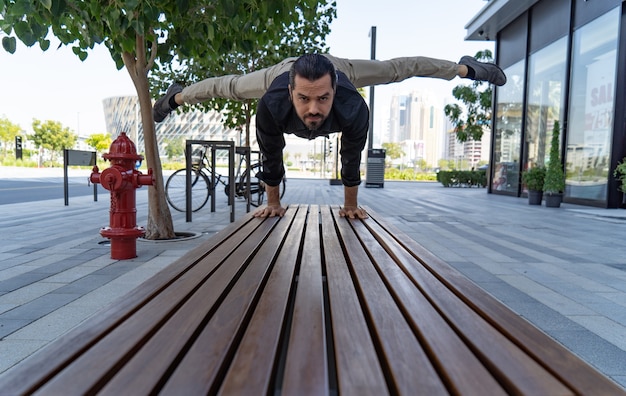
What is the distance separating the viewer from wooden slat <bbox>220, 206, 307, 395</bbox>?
2.27ft

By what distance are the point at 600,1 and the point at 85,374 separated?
1237cm

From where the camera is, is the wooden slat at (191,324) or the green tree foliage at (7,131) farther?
the green tree foliage at (7,131)

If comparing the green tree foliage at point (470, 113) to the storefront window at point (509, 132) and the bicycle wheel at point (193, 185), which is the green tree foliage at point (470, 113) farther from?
the bicycle wheel at point (193, 185)

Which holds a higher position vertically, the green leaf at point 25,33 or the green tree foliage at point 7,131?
the green tree foliage at point 7,131

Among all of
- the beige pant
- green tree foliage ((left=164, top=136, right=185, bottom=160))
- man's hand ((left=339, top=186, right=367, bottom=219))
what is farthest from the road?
green tree foliage ((left=164, top=136, right=185, bottom=160))

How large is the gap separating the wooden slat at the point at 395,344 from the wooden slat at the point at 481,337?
48 mm

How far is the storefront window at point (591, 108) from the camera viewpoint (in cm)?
912

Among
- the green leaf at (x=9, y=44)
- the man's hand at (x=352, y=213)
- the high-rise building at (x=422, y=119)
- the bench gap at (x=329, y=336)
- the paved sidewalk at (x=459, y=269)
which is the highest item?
the high-rise building at (x=422, y=119)

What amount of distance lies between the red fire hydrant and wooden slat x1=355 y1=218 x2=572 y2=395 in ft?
8.72

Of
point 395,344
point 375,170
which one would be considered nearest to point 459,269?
point 395,344

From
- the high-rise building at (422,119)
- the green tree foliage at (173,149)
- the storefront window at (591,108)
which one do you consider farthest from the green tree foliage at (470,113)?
the high-rise building at (422,119)

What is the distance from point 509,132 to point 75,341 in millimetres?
15408

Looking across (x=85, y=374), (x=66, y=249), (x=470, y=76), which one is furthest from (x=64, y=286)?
(x=470, y=76)

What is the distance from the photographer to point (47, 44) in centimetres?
310
